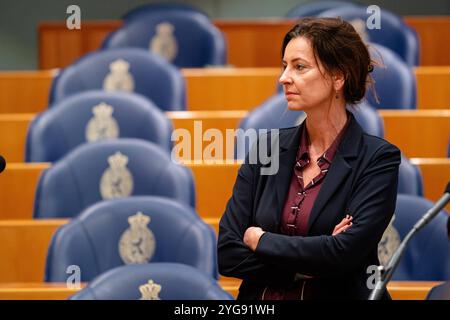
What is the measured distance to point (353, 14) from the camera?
262cm

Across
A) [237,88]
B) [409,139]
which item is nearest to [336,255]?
[409,139]

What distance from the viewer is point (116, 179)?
1.88 metres

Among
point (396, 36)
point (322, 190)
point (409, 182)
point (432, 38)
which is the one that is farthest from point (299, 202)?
point (432, 38)

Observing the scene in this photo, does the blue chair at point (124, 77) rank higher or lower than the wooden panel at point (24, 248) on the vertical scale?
higher

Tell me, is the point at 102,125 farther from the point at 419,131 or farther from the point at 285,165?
the point at 285,165

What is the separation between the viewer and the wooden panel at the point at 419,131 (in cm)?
214

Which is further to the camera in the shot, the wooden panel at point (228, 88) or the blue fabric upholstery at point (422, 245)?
the wooden panel at point (228, 88)

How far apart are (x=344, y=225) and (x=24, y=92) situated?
1.62 metres

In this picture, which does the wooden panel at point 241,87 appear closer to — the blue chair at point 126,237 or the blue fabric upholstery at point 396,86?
the blue fabric upholstery at point 396,86

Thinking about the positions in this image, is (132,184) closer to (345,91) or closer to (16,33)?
(345,91)

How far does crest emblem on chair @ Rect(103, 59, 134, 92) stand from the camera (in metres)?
2.40

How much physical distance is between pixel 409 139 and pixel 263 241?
1170mm

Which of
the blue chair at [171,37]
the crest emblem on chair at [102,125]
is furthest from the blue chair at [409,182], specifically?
the blue chair at [171,37]

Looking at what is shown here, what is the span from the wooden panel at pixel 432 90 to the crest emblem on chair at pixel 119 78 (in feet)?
2.05
